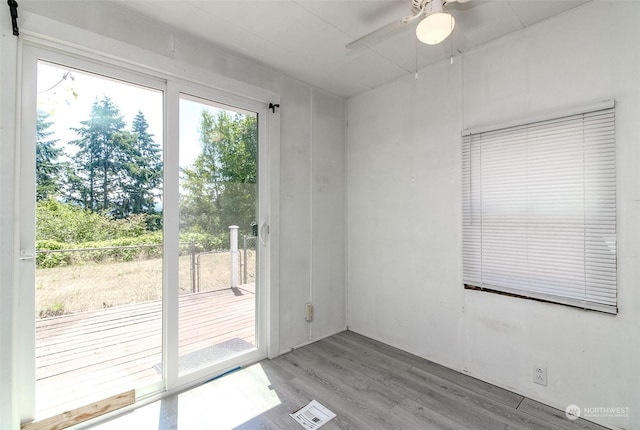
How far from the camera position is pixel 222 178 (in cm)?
263

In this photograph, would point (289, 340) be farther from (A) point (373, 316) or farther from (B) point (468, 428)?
(B) point (468, 428)

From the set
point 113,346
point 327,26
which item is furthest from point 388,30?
point 113,346

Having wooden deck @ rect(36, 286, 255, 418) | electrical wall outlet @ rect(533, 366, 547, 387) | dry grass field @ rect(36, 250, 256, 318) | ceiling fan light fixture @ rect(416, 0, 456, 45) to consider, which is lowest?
electrical wall outlet @ rect(533, 366, 547, 387)

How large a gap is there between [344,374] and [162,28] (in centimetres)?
309

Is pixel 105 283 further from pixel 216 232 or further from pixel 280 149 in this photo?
pixel 280 149

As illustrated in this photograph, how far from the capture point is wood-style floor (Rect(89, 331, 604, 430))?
1.97 meters

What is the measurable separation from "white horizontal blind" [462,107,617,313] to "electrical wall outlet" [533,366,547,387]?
516 mm

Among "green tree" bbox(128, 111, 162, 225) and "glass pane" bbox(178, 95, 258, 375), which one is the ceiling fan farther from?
"green tree" bbox(128, 111, 162, 225)

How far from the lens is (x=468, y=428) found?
1.93 meters

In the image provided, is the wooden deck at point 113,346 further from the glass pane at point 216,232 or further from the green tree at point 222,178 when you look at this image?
the green tree at point 222,178

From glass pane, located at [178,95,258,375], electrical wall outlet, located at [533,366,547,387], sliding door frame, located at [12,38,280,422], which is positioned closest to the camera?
sliding door frame, located at [12,38,280,422]

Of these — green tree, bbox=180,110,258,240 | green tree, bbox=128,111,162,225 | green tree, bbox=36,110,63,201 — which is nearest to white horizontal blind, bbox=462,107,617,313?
green tree, bbox=180,110,258,240

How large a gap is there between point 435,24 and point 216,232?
2125 millimetres

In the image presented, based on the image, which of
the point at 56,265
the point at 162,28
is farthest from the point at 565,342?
the point at 162,28
